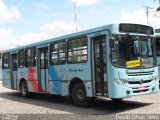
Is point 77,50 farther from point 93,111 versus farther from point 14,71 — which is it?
point 14,71

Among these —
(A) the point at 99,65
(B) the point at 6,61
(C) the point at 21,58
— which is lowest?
(A) the point at 99,65

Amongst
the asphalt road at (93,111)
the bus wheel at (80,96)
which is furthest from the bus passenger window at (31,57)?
the bus wheel at (80,96)

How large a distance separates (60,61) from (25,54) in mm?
4491

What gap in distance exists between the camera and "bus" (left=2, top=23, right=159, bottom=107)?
1205 cm

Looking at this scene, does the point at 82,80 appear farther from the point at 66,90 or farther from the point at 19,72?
the point at 19,72

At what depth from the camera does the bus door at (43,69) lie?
1662 centimetres

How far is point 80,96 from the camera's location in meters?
13.9

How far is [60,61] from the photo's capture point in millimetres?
15156

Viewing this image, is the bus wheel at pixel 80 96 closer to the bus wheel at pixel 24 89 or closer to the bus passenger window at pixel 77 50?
the bus passenger window at pixel 77 50

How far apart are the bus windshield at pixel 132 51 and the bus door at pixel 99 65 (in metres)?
0.53

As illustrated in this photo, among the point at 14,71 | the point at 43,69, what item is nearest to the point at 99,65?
the point at 43,69

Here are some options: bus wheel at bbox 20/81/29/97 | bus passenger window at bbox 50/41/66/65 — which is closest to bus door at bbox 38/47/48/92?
bus passenger window at bbox 50/41/66/65

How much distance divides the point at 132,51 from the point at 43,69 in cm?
573

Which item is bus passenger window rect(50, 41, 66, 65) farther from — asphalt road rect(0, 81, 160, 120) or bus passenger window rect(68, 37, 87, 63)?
asphalt road rect(0, 81, 160, 120)
